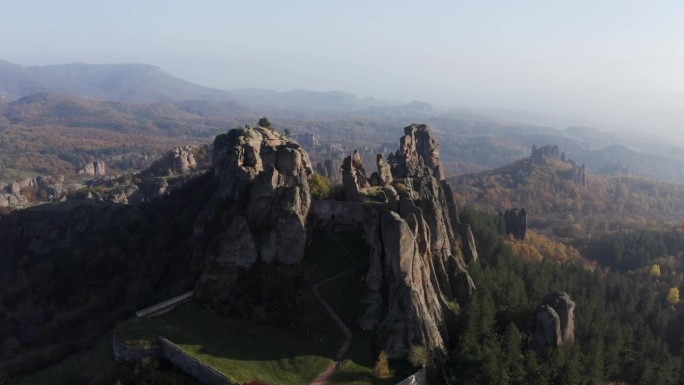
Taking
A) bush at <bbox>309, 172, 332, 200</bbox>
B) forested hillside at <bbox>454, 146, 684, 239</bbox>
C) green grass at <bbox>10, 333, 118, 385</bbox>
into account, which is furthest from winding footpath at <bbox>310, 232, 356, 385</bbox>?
forested hillside at <bbox>454, 146, 684, 239</bbox>

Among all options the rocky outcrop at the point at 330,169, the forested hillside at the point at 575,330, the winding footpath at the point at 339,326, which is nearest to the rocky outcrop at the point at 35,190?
the rocky outcrop at the point at 330,169

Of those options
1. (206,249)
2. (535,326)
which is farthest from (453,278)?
(206,249)

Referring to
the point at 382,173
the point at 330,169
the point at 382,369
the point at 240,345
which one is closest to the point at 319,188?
the point at 382,173

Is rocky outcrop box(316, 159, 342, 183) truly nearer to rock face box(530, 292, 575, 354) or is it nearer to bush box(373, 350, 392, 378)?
rock face box(530, 292, 575, 354)

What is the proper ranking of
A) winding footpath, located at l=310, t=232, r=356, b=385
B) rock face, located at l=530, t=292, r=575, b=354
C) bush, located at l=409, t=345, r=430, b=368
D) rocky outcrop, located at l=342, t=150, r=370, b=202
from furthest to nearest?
rocky outcrop, located at l=342, t=150, r=370, b=202
rock face, located at l=530, t=292, r=575, b=354
bush, located at l=409, t=345, r=430, b=368
winding footpath, located at l=310, t=232, r=356, b=385

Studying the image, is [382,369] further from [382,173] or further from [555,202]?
[555,202]

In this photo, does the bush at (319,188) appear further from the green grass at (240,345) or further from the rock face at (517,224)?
the rock face at (517,224)

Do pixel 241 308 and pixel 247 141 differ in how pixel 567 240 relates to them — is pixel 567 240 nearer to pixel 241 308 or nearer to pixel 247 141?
pixel 247 141
